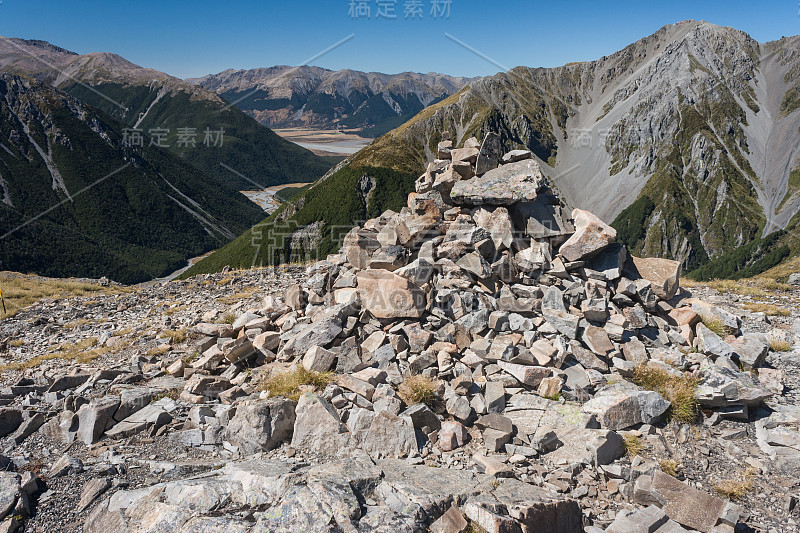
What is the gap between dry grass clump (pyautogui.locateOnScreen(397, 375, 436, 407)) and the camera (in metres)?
9.69

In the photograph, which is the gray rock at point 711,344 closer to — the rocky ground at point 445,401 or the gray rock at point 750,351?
the rocky ground at point 445,401

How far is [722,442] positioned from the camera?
→ 9320mm

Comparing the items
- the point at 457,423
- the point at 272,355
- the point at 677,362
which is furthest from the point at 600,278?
the point at 272,355

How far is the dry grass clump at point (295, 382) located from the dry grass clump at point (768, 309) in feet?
63.0

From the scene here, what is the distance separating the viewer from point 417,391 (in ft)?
32.1

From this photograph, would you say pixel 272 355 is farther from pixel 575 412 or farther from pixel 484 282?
pixel 575 412

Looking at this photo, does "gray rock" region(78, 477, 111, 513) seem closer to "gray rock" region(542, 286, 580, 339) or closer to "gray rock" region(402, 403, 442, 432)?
"gray rock" region(402, 403, 442, 432)

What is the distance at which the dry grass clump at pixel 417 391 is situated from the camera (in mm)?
9688

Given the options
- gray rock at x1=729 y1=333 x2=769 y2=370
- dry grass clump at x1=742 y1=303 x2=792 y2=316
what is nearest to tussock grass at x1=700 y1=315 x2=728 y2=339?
gray rock at x1=729 y1=333 x2=769 y2=370

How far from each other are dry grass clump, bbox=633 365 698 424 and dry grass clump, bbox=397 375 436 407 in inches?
229

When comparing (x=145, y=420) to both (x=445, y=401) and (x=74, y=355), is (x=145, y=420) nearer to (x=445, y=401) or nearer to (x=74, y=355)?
(x=445, y=401)

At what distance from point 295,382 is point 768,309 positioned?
2055 cm

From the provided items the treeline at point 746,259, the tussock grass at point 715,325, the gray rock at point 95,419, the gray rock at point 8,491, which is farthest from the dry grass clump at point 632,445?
the treeline at point 746,259

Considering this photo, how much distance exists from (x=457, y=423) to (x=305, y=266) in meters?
21.2
